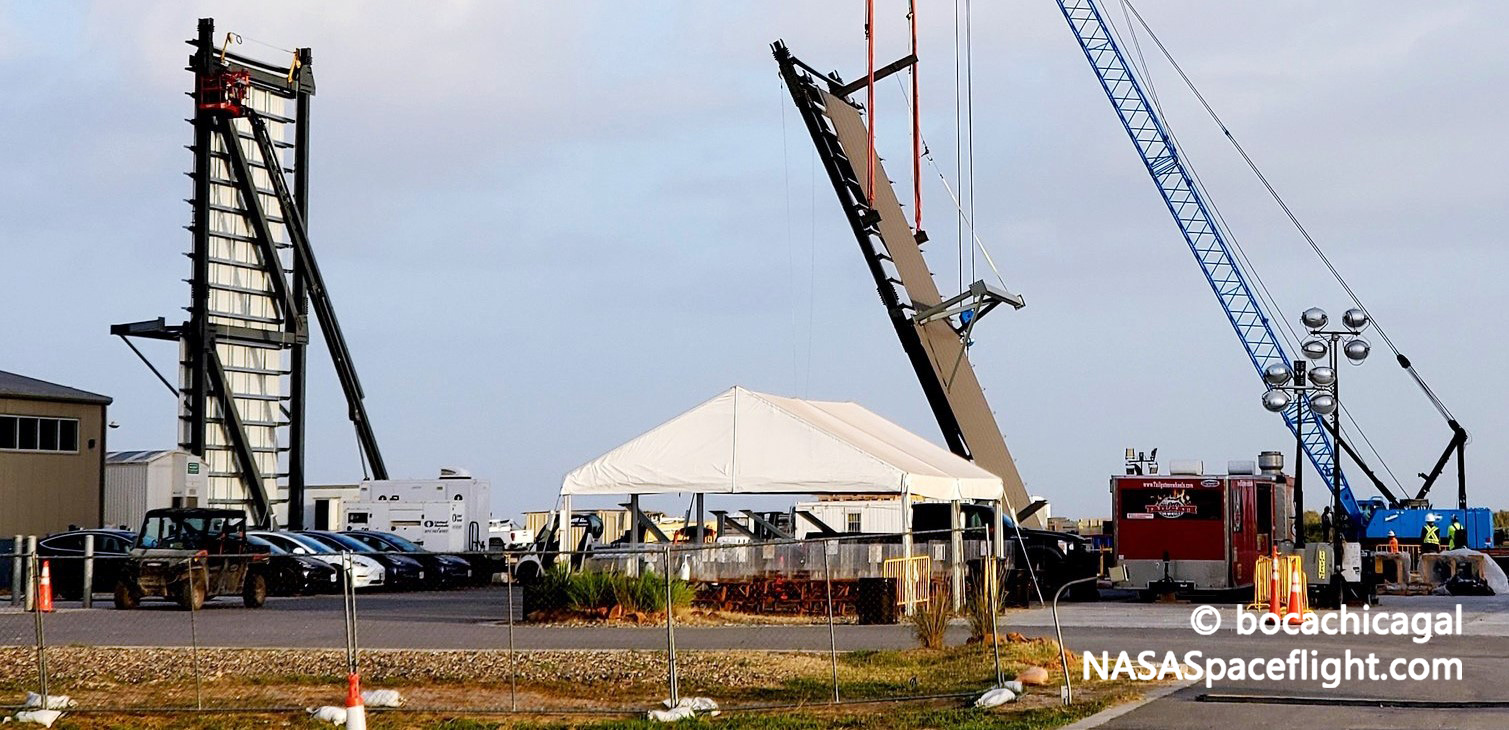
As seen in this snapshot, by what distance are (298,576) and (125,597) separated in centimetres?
507

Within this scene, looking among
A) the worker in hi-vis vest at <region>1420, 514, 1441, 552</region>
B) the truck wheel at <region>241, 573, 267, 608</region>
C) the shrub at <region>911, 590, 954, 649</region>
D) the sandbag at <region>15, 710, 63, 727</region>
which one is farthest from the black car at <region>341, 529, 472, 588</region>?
the worker in hi-vis vest at <region>1420, 514, 1441, 552</region>

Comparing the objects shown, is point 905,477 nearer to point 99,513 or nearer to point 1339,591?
point 1339,591

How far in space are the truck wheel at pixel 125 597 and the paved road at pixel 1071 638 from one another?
1.48ft

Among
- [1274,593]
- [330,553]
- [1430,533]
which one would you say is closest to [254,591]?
[330,553]

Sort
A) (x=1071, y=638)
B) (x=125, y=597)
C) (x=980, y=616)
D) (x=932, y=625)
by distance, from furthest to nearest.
Answer: (x=125, y=597)
(x=1071, y=638)
(x=932, y=625)
(x=980, y=616)

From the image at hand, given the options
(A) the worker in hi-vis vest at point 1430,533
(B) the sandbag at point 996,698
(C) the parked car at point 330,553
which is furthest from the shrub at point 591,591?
(A) the worker in hi-vis vest at point 1430,533

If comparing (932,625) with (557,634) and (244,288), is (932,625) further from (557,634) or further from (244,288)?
(244,288)

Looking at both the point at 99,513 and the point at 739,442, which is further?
the point at 99,513

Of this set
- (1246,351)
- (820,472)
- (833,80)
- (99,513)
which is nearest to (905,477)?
(820,472)

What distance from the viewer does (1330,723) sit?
530 inches

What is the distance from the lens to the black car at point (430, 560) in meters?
41.5

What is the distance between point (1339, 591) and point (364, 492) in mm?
30492

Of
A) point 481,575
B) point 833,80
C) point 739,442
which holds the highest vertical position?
point 833,80

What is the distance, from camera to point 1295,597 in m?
25.8
